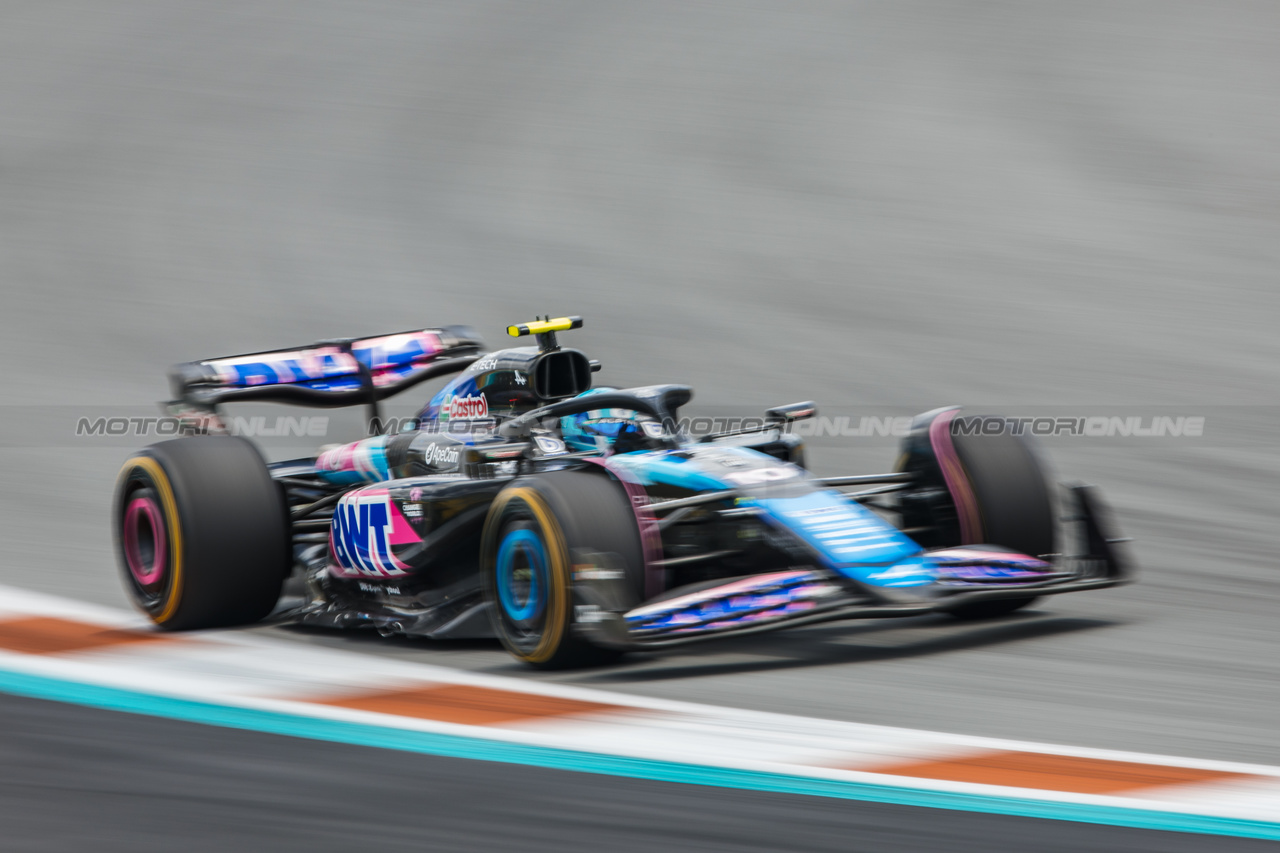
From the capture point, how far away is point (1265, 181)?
13.1 metres

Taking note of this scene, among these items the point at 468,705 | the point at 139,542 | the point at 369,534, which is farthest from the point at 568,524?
the point at 139,542

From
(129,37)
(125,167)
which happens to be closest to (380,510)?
(125,167)

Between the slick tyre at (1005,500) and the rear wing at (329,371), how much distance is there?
9.28 ft

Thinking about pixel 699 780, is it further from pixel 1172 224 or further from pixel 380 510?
pixel 1172 224

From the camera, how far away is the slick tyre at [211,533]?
6473 mm

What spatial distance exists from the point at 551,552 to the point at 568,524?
0.39 feet

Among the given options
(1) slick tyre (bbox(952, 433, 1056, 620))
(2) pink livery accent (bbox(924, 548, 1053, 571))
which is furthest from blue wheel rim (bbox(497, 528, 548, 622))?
(1) slick tyre (bbox(952, 433, 1056, 620))

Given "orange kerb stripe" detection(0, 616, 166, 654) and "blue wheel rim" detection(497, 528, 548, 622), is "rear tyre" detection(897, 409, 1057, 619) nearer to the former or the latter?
"blue wheel rim" detection(497, 528, 548, 622)

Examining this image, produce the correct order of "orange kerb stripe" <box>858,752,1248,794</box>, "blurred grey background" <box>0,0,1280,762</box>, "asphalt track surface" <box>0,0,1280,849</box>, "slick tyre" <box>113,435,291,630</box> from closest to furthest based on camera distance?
"orange kerb stripe" <box>858,752,1248,794</box>, "asphalt track surface" <box>0,0,1280,849</box>, "slick tyre" <box>113,435,291,630</box>, "blurred grey background" <box>0,0,1280,762</box>

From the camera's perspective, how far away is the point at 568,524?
5.28 meters

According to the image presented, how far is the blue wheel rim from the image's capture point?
17.8ft

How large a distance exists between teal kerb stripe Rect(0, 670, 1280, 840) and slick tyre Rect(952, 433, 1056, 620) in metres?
2.16

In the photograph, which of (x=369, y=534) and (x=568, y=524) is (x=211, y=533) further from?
(x=568, y=524)

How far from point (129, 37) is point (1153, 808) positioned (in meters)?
17.7
